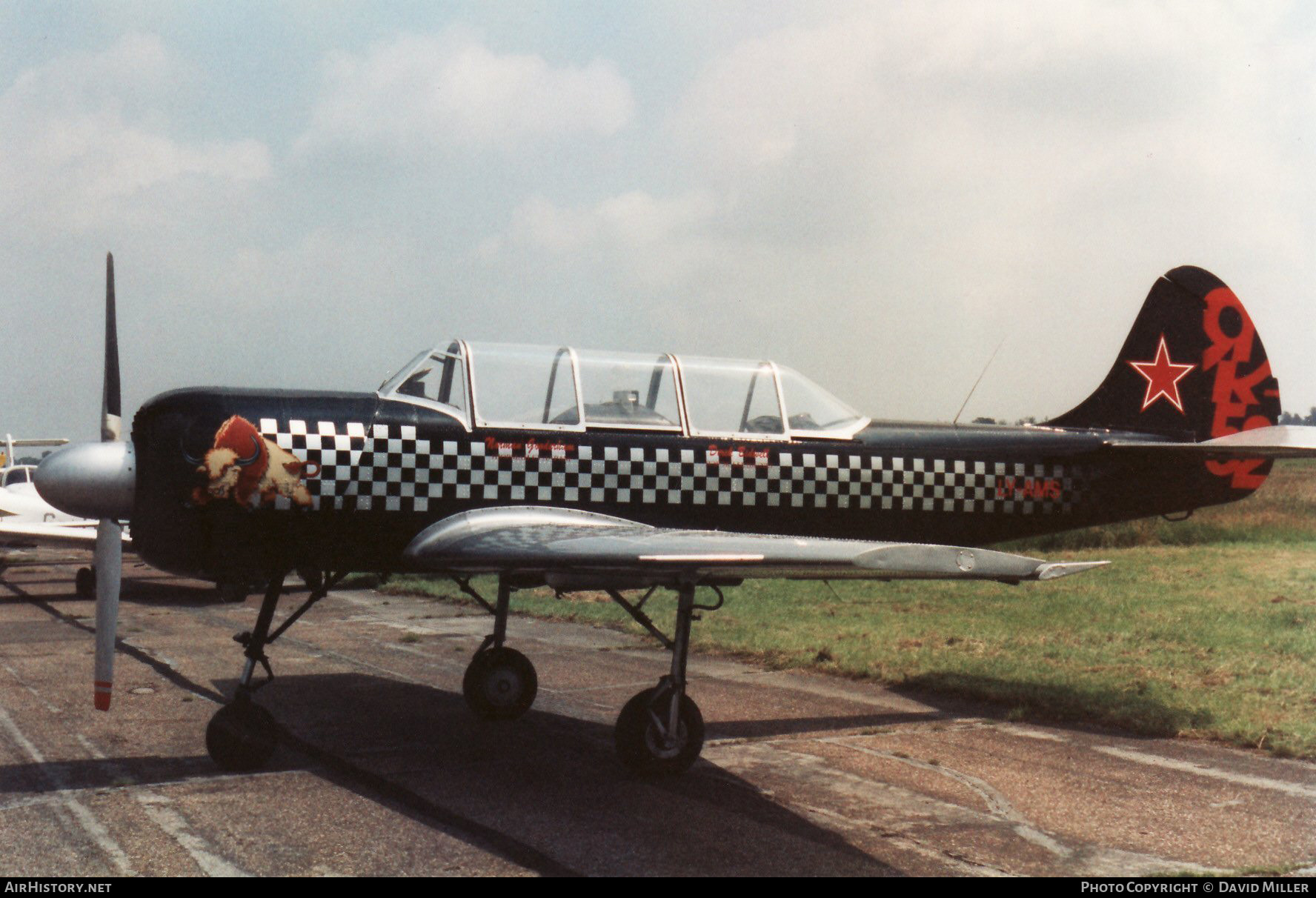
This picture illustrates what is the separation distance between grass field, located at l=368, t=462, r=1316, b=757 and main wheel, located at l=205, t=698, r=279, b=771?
18.5 feet

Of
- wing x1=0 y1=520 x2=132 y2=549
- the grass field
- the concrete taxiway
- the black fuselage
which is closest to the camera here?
the concrete taxiway

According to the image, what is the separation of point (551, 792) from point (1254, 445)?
6973mm

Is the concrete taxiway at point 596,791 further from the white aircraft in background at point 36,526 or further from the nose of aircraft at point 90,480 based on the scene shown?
the white aircraft in background at point 36,526

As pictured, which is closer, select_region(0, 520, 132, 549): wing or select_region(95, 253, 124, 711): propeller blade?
select_region(95, 253, 124, 711): propeller blade

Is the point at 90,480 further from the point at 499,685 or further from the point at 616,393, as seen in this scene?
the point at 616,393

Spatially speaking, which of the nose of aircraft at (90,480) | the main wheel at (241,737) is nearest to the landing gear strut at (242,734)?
the main wheel at (241,737)

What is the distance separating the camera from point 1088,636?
39.8ft

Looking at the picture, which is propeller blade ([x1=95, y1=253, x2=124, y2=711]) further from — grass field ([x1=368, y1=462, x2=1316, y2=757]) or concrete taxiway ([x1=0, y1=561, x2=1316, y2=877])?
grass field ([x1=368, y1=462, x2=1316, y2=757])

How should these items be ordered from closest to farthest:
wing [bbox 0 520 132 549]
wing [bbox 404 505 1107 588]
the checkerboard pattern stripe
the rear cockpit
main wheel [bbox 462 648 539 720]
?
wing [bbox 404 505 1107 588]
the checkerboard pattern stripe
the rear cockpit
main wheel [bbox 462 648 539 720]
wing [bbox 0 520 132 549]

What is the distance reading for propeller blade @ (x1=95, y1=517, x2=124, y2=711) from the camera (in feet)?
22.9

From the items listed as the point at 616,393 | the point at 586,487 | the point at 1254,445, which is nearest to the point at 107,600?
the point at 586,487

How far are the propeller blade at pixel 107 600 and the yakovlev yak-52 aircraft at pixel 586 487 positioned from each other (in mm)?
21

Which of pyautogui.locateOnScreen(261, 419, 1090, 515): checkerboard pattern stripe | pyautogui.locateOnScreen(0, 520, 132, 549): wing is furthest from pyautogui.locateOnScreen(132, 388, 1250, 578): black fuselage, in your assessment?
pyautogui.locateOnScreen(0, 520, 132, 549): wing
